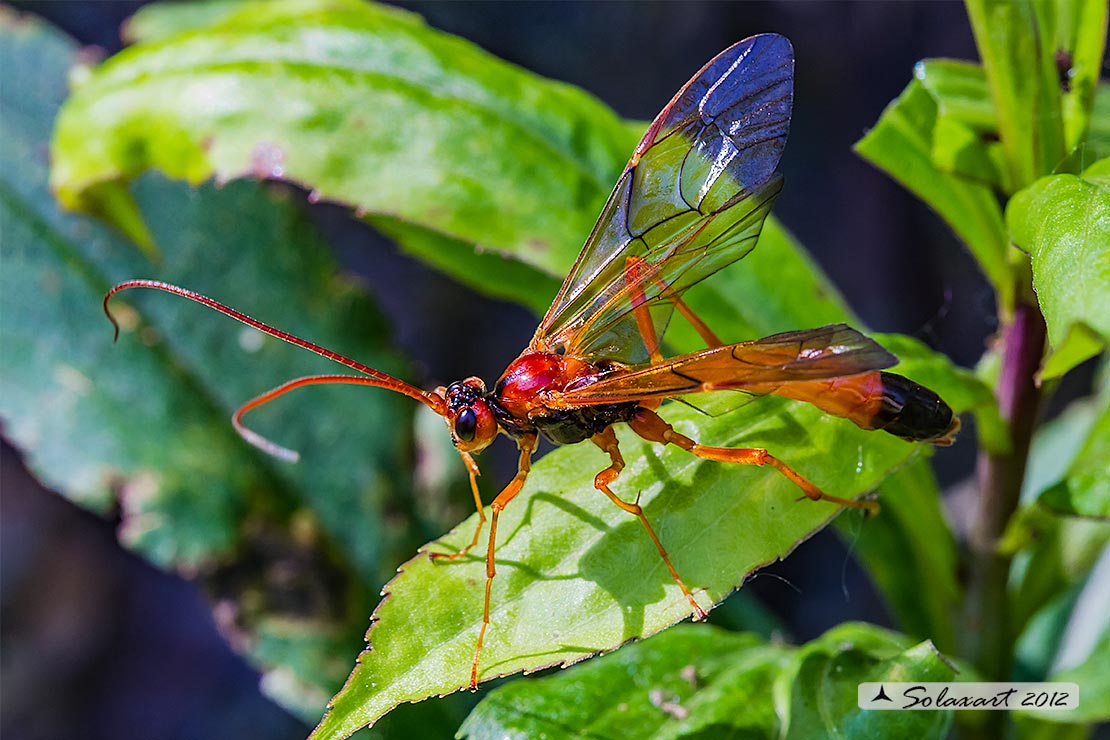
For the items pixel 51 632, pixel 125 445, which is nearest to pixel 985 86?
pixel 125 445

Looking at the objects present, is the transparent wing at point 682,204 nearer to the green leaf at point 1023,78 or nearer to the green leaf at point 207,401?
the green leaf at point 1023,78

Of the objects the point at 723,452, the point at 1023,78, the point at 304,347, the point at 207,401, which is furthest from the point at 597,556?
the point at 207,401

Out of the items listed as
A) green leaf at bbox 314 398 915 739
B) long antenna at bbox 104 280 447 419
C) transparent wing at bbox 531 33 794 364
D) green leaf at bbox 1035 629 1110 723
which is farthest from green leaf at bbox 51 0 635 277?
green leaf at bbox 1035 629 1110 723

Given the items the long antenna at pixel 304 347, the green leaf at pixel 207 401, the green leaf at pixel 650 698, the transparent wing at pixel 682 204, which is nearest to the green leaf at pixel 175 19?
the green leaf at pixel 207 401

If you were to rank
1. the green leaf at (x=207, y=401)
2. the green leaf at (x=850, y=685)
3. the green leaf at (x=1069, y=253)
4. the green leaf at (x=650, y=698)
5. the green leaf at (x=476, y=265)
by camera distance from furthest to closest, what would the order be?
1. the green leaf at (x=207, y=401)
2. the green leaf at (x=476, y=265)
3. the green leaf at (x=650, y=698)
4. the green leaf at (x=850, y=685)
5. the green leaf at (x=1069, y=253)

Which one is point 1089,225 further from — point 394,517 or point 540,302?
point 394,517

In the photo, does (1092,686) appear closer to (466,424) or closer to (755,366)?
(755,366)
